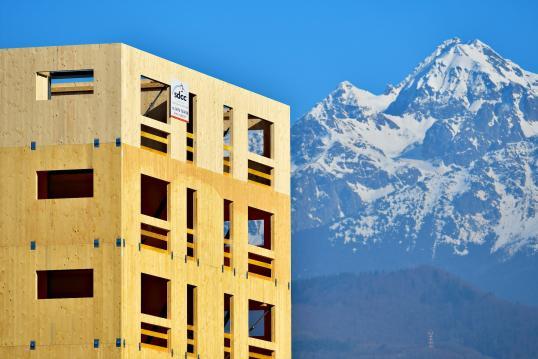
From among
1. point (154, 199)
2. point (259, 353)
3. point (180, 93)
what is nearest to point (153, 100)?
point (180, 93)

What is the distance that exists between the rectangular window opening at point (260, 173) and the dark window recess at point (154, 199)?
6.14m

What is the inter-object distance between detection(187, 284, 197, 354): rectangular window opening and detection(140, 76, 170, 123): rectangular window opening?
646 centimetres

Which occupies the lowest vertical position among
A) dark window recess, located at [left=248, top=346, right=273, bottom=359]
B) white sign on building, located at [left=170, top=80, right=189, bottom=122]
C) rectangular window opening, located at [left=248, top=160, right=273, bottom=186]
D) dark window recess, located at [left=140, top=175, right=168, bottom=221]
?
dark window recess, located at [left=248, top=346, right=273, bottom=359]

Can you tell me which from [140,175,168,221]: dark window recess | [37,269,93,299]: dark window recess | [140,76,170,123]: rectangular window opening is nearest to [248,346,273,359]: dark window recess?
[140,175,168,221]: dark window recess

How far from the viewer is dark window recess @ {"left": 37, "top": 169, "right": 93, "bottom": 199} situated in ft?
234

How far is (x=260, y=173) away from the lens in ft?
264

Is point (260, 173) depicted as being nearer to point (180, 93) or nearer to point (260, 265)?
point (260, 265)

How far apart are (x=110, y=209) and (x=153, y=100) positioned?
7.73m

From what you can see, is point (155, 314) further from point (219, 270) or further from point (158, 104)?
point (158, 104)

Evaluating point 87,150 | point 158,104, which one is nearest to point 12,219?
point 87,150

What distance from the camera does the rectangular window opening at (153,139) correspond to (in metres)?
71.6

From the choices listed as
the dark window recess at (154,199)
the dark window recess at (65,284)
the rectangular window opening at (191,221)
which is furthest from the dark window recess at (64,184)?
the rectangular window opening at (191,221)

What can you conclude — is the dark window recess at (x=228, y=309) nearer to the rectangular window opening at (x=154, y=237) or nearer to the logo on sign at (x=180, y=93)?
the rectangular window opening at (x=154, y=237)

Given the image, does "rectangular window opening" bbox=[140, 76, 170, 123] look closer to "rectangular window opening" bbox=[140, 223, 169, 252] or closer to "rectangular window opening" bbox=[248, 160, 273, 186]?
"rectangular window opening" bbox=[140, 223, 169, 252]
